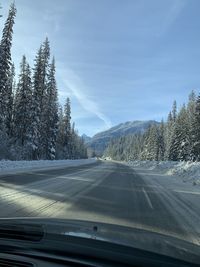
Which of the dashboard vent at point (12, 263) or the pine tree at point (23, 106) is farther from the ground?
the pine tree at point (23, 106)

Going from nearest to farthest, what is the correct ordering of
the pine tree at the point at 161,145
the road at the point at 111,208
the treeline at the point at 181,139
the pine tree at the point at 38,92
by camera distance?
the road at the point at 111,208 → the pine tree at the point at 38,92 → the treeline at the point at 181,139 → the pine tree at the point at 161,145

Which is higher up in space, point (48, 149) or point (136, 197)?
point (48, 149)

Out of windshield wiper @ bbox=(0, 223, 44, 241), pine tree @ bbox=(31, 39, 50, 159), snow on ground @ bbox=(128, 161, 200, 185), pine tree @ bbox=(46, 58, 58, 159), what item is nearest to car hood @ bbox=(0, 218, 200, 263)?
windshield wiper @ bbox=(0, 223, 44, 241)

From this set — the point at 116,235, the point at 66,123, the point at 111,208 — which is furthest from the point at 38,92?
the point at 116,235

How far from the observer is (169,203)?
598 inches

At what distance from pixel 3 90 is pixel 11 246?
47.7 meters

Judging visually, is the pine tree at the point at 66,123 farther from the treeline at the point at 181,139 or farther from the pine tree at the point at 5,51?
the pine tree at the point at 5,51

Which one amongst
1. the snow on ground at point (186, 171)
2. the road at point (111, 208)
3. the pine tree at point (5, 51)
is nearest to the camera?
the road at point (111, 208)

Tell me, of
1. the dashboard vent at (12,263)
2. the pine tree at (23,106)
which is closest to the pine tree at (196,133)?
the pine tree at (23,106)

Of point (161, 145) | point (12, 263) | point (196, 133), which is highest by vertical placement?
point (161, 145)

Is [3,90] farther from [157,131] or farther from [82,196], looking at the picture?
[157,131]

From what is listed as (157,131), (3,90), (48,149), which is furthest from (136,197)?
(157,131)

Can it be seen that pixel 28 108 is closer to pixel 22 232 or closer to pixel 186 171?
pixel 186 171

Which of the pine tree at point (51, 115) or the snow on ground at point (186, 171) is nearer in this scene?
the snow on ground at point (186, 171)
